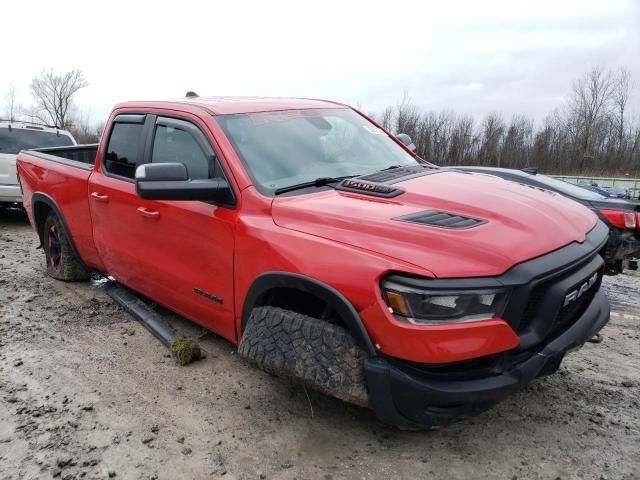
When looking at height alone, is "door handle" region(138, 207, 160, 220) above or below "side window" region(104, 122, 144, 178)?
below

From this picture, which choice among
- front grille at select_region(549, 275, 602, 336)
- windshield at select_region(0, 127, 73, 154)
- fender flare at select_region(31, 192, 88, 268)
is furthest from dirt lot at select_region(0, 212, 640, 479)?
windshield at select_region(0, 127, 73, 154)

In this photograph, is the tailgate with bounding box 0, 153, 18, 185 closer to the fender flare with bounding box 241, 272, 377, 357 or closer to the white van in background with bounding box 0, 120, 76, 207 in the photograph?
the white van in background with bounding box 0, 120, 76, 207

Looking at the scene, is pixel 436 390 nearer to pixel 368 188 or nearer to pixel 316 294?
pixel 316 294

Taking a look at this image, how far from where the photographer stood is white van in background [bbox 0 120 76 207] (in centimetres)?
880

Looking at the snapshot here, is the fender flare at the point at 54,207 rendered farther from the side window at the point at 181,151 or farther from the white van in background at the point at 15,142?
the white van in background at the point at 15,142

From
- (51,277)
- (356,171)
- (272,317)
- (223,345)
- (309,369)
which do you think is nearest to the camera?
(309,369)

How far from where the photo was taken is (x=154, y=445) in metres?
2.76

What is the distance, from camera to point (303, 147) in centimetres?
341

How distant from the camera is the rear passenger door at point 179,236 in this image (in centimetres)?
315

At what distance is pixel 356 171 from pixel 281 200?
75cm

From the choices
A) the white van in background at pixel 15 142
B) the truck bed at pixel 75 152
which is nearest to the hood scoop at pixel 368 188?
the truck bed at pixel 75 152

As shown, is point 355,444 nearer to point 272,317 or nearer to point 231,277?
point 272,317

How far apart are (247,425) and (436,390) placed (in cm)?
122

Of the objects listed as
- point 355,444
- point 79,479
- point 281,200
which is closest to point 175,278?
point 281,200
